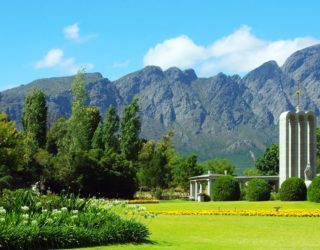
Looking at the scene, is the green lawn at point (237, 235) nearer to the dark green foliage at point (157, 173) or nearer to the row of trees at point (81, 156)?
the row of trees at point (81, 156)

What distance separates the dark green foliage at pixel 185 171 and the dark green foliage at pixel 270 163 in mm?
15647

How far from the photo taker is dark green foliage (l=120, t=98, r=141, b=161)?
68438 mm

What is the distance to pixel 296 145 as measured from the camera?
47250 millimetres

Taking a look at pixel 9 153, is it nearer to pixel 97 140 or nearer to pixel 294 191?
pixel 294 191

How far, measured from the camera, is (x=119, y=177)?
5331cm

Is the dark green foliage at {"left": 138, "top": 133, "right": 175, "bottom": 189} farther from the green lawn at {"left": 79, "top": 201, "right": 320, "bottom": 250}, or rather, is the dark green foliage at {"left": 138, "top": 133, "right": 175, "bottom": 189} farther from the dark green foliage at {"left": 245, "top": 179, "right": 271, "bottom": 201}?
the green lawn at {"left": 79, "top": 201, "right": 320, "bottom": 250}

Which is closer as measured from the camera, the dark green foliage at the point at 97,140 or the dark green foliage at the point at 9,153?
the dark green foliage at the point at 9,153

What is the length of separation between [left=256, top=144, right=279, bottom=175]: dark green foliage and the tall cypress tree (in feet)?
120

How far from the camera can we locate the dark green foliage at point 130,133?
68438 millimetres

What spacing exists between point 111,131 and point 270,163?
27.6m

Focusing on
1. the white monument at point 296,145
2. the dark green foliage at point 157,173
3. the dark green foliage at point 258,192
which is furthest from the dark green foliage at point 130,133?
the dark green foliage at point 258,192

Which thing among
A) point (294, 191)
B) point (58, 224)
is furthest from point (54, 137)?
point (58, 224)

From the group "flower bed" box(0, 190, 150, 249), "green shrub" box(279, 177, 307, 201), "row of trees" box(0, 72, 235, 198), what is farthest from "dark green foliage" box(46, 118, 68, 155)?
"flower bed" box(0, 190, 150, 249)

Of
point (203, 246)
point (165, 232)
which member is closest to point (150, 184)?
point (165, 232)
